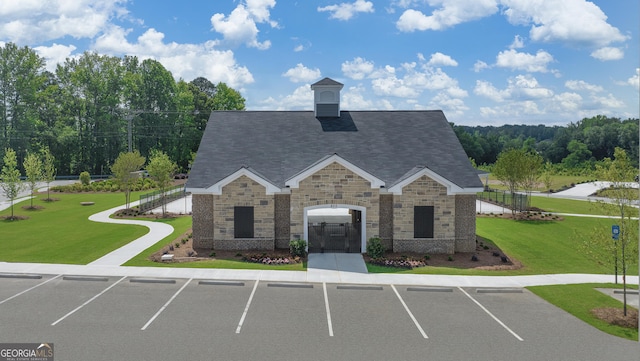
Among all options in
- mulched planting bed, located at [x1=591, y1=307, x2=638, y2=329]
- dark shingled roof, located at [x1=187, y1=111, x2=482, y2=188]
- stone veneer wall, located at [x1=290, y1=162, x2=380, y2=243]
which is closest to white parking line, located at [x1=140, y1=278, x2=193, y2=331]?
dark shingled roof, located at [x1=187, y1=111, x2=482, y2=188]

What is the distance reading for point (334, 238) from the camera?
29109mm

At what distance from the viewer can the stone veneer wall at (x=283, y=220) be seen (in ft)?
86.9

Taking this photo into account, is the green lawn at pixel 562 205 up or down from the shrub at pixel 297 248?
up

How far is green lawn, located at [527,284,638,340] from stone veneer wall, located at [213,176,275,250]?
14.4 m

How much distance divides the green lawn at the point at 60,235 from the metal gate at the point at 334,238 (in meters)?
12.2

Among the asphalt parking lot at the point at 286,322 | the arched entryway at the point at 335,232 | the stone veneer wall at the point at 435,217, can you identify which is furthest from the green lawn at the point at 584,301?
the arched entryway at the point at 335,232

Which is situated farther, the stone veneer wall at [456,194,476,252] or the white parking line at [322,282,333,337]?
the stone veneer wall at [456,194,476,252]

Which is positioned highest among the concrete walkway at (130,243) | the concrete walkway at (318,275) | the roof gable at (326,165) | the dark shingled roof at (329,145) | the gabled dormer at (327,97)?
the gabled dormer at (327,97)

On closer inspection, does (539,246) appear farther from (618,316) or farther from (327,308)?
(327,308)

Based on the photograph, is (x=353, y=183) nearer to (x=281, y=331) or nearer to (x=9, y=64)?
(x=281, y=331)

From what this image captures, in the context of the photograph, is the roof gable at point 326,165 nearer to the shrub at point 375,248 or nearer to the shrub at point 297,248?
the shrub at point 375,248

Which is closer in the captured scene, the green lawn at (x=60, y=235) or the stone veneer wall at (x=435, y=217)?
the green lawn at (x=60, y=235)

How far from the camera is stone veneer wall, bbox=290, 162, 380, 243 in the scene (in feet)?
84.6

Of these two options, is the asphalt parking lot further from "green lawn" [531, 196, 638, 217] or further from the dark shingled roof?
"green lawn" [531, 196, 638, 217]
